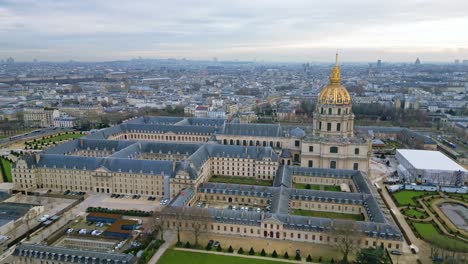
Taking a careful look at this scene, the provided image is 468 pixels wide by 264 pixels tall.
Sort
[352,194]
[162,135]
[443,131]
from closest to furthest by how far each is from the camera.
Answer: [352,194]
[162,135]
[443,131]

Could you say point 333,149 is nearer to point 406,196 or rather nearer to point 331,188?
point 331,188

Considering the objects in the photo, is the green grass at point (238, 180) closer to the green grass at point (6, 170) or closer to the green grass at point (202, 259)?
the green grass at point (202, 259)

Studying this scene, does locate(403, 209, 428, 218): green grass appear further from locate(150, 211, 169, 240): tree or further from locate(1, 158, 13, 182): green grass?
locate(1, 158, 13, 182): green grass

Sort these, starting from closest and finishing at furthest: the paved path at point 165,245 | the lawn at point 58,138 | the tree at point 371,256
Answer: the tree at point 371,256
the paved path at point 165,245
the lawn at point 58,138

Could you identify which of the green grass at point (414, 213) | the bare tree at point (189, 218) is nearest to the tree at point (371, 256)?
the bare tree at point (189, 218)

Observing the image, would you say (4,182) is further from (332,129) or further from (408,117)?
(408,117)

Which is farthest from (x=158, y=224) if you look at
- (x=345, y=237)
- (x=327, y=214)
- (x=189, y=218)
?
(x=327, y=214)

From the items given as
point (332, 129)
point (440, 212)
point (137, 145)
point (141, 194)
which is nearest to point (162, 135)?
point (137, 145)
